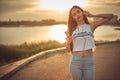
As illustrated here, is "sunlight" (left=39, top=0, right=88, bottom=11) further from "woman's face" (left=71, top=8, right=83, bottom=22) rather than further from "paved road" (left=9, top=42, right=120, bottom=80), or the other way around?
"woman's face" (left=71, top=8, right=83, bottom=22)

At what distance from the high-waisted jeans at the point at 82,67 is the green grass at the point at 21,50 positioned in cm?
175

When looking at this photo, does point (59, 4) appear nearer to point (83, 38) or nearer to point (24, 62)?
point (24, 62)

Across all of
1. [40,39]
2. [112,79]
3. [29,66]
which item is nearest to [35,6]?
[40,39]

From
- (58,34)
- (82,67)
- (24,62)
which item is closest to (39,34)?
(58,34)

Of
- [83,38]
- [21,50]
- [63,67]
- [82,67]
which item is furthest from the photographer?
[21,50]

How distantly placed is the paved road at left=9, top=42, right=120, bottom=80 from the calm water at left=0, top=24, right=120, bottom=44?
200 mm

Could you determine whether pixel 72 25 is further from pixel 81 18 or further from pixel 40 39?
pixel 40 39

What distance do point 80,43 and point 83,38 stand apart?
0.20ft

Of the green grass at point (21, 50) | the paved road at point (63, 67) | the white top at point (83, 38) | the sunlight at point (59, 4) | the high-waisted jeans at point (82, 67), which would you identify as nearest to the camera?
the high-waisted jeans at point (82, 67)

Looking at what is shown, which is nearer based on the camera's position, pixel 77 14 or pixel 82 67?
pixel 82 67

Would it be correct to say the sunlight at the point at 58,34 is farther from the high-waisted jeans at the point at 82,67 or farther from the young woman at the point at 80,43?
the high-waisted jeans at the point at 82,67

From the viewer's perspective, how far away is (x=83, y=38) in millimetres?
4113

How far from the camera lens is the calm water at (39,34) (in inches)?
225

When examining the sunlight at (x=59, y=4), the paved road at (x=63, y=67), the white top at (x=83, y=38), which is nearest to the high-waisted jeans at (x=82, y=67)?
the white top at (x=83, y=38)
